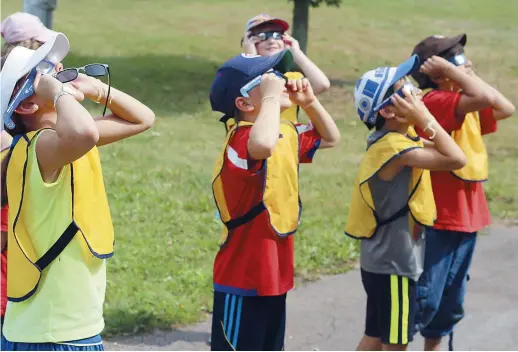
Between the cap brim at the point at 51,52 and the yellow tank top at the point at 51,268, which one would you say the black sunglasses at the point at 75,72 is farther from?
the yellow tank top at the point at 51,268

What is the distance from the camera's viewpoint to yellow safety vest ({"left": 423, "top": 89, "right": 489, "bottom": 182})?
5223 mm

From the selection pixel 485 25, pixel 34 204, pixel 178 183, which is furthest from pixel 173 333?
pixel 485 25

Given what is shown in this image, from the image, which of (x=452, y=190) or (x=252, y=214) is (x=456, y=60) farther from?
(x=252, y=214)

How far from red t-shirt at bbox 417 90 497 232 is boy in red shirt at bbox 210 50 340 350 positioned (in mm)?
1200

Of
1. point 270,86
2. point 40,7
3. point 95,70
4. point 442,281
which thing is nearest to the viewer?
point 95,70

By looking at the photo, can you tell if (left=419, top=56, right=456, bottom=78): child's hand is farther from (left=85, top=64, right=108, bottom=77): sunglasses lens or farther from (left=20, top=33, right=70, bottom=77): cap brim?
(left=20, top=33, right=70, bottom=77): cap brim

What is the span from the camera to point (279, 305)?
4.38 m

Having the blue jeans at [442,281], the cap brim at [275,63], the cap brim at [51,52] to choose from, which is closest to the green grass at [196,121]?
the blue jeans at [442,281]

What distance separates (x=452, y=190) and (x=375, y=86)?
3.20 ft

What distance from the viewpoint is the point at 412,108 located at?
452 centimetres

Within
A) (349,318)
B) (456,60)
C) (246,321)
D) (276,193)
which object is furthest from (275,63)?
(349,318)

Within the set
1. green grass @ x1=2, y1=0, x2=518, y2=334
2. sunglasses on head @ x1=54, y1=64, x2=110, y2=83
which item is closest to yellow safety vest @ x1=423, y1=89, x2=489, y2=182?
green grass @ x1=2, y1=0, x2=518, y2=334

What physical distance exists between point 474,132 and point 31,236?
A: 297 cm

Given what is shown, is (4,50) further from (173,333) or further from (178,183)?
(178,183)
